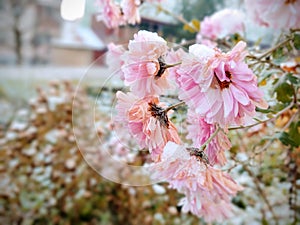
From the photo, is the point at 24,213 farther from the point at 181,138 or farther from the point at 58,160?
the point at 181,138

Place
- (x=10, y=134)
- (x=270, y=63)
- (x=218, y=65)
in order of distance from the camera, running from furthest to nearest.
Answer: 1. (x=10, y=134)
2. (x=270, y=63)
3. (x=218, y=65)

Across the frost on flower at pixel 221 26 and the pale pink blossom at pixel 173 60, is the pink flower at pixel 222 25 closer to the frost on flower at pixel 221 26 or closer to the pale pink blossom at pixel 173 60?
the frost on flower at pixel 221 26

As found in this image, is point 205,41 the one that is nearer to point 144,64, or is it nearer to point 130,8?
point 130,8

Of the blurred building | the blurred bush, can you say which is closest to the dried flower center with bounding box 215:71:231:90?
the blurred bush

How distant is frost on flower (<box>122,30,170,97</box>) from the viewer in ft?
0.98

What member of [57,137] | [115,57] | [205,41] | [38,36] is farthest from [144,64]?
[38,36]

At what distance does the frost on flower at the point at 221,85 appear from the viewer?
28 cm

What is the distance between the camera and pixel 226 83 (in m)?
0.28

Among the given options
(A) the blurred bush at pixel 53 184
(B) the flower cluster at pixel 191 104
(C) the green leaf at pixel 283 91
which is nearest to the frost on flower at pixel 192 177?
(B) the flower cluster at pixel 191 104

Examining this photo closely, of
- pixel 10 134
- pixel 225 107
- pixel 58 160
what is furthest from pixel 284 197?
pixel 10 134

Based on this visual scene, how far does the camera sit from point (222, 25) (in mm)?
584

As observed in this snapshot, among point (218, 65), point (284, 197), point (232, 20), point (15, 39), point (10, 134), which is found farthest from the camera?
point (15, 39)

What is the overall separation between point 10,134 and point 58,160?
176 mm

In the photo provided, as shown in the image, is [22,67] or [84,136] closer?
[84,136]
